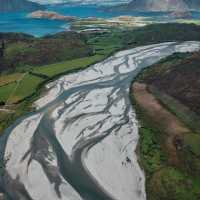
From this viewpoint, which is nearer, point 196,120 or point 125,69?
point 196,120

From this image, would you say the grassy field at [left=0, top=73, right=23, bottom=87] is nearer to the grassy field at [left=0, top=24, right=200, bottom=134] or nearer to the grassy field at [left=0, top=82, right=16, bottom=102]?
the grassy field at [left=0, top=24, right=200, bottom=134]

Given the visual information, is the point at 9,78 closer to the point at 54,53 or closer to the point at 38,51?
the point at 54,53

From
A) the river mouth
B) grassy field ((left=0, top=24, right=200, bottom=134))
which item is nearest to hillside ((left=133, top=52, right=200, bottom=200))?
the river mouth

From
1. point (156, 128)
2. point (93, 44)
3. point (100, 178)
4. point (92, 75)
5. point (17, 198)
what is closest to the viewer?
point (17, 198)

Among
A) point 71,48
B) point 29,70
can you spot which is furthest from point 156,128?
point 71,48

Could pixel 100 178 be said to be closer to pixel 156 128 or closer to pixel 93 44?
pixel 156 128
